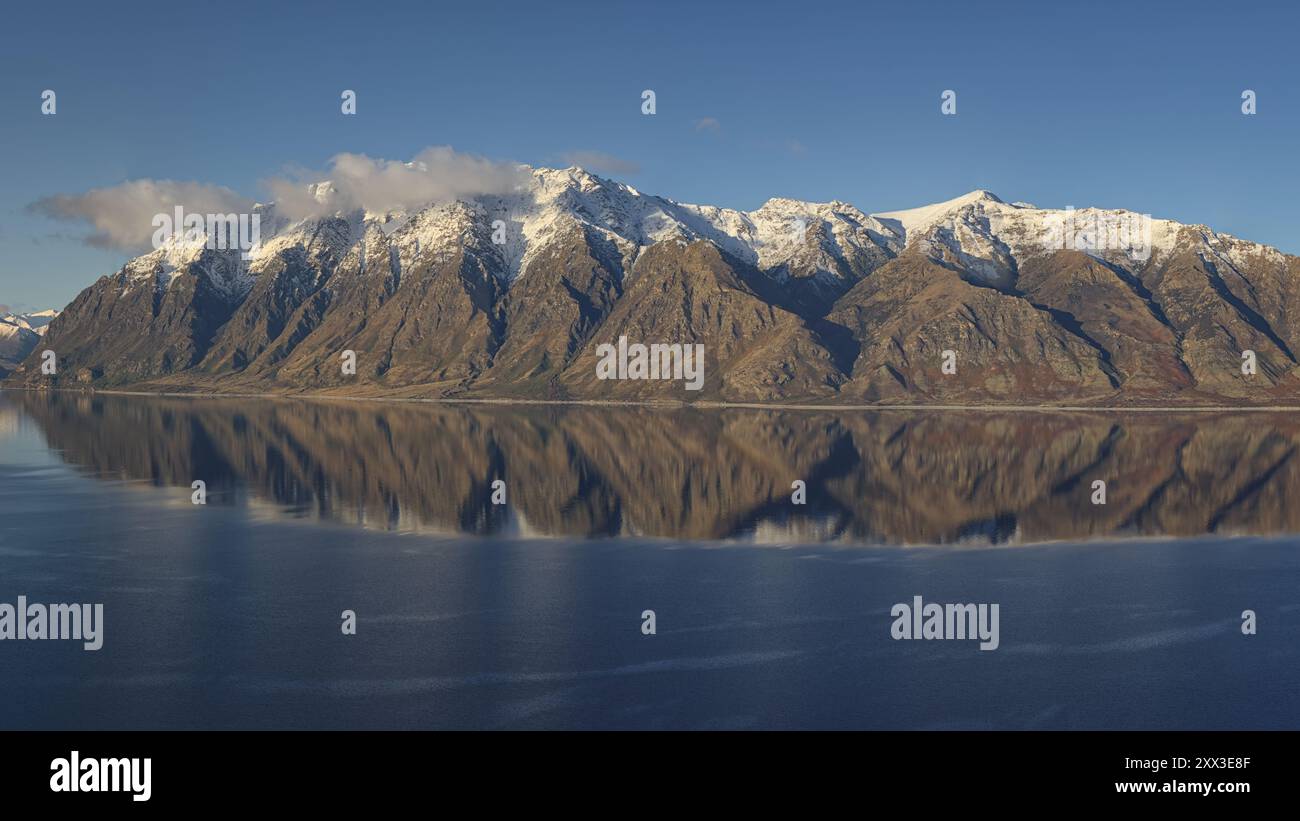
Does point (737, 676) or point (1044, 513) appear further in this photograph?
point (1044, 513)

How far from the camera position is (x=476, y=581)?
110 meters

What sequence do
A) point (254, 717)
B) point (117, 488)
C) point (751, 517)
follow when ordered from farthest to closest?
point (117, 488)
point (751, 517)
point (254, 717)

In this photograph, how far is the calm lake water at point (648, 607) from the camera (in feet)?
236

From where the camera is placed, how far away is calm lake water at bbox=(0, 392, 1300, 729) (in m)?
71.8

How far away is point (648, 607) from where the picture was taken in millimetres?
99500
